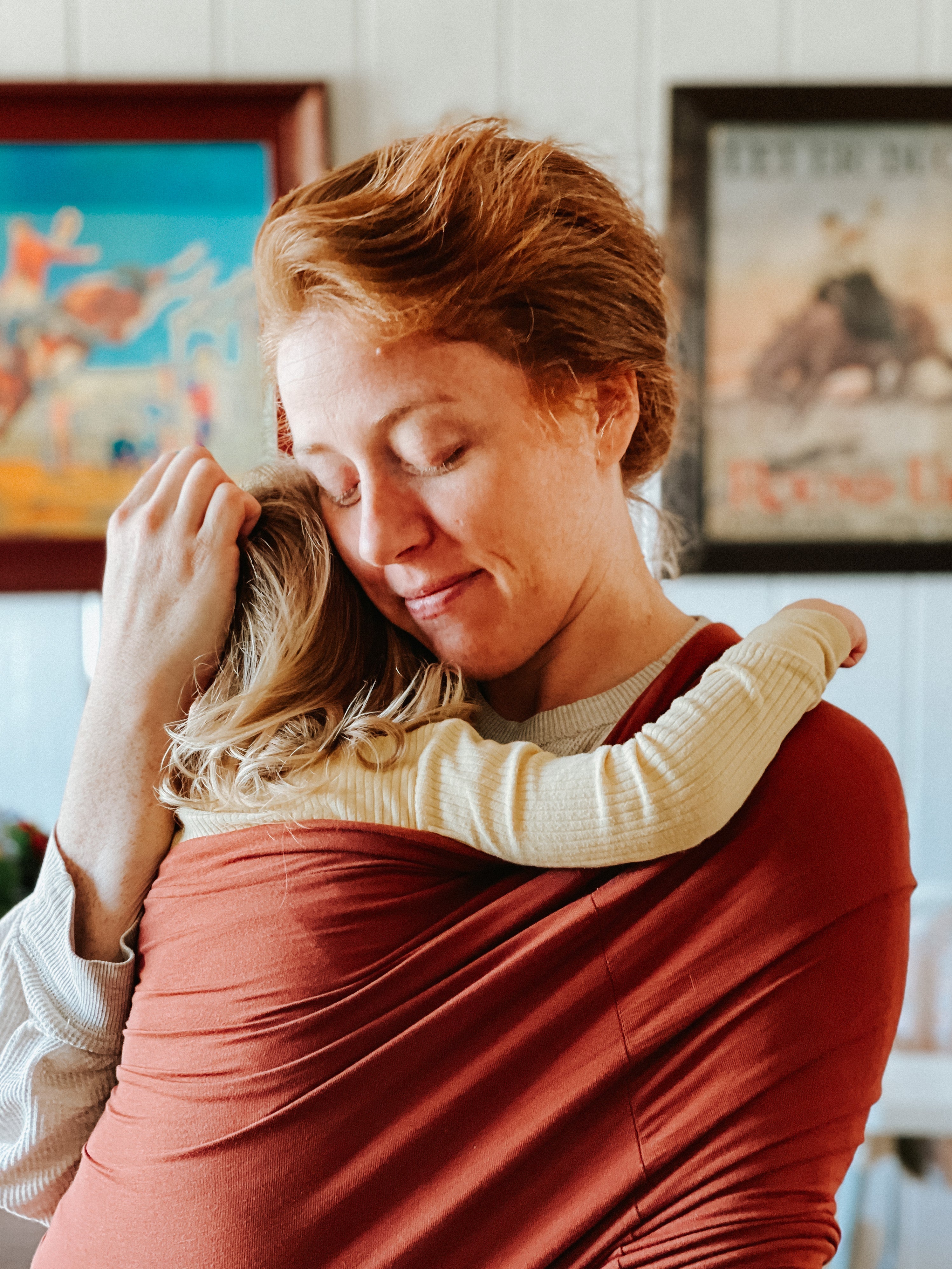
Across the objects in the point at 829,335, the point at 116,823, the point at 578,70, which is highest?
the point at 578,70

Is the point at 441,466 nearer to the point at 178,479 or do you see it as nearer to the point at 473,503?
the point at 473,503

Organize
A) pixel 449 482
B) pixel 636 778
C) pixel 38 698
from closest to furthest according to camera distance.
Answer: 1. pixel 636 778
2. pixel 449 482
3. pixel 38 698

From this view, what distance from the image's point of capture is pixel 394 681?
0.93 m

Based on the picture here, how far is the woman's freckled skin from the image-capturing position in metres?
0.83

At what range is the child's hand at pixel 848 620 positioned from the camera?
939 mm

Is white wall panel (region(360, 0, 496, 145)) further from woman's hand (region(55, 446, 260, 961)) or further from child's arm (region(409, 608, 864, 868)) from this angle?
child's arm (region(409, 608, 864, 868))

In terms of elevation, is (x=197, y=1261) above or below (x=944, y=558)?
below

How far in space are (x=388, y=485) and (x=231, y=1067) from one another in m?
0.45

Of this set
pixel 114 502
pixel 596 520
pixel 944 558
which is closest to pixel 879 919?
pixel 596 520

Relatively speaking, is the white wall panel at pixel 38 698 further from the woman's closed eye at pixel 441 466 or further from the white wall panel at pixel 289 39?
the woman's closed eye at pixel 441 466

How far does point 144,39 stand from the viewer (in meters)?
2.04

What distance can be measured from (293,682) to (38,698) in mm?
1516

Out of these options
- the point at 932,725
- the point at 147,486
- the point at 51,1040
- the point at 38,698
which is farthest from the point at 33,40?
the point at 932,725

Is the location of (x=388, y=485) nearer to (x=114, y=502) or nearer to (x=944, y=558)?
(x=114, y=502)
